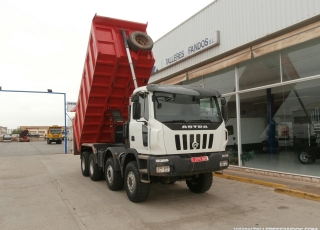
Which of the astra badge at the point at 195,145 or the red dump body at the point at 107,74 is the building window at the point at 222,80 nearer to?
the red dump body at the point at 107,74

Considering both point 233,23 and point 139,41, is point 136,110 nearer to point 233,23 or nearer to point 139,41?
point 139,41

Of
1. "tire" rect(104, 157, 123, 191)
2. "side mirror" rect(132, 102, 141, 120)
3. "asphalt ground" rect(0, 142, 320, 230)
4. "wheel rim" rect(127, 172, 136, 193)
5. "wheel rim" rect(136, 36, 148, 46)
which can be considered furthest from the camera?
"wheel rim" rect(136, 36, 148, 46)

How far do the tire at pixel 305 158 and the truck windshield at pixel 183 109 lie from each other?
3.77m

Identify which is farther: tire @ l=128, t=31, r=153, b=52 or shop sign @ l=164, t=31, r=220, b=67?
shop sign @ l=164, t=31, r=220, b=67

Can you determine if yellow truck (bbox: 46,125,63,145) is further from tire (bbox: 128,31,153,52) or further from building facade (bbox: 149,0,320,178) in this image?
tire (bbox: 128,31,153,52)

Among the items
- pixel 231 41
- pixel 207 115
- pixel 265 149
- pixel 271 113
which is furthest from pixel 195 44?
pixel 207 115

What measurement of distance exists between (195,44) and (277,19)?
4.11m

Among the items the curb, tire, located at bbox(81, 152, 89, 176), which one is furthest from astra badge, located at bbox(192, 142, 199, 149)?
tire, located at bbox(81, 152, 89, 176)

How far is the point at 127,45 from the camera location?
7801mm

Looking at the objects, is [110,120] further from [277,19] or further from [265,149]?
[277,19]

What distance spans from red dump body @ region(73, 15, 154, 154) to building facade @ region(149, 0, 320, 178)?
3480 mm

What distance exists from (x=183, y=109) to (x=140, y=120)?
96 cm

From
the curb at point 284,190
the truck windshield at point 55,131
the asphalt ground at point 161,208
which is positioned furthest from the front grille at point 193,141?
the truck windshield at point 55,131

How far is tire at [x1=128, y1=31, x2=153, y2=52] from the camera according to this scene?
25.6ft
